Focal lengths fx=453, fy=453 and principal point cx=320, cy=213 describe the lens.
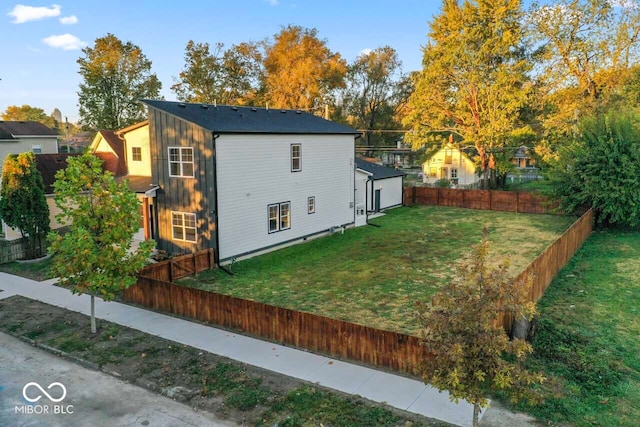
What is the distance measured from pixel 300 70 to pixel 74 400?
44.7m

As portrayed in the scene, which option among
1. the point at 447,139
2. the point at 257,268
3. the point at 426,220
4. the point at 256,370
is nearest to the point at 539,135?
the point at 447,139

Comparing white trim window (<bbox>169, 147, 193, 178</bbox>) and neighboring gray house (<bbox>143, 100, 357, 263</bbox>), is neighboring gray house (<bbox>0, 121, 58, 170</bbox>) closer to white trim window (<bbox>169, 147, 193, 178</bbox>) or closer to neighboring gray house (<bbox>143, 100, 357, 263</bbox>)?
neighboring gray house (<bbox>143, 100, 357, 263</bbox>)

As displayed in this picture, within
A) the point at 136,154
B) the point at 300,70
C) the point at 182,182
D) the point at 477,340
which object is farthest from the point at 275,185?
the point at 300,70

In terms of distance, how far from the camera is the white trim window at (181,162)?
19297mm

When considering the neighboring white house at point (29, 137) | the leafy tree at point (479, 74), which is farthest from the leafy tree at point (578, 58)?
the neighboring white house at point (29, 137)

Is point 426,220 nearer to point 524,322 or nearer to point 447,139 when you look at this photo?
point 447,139

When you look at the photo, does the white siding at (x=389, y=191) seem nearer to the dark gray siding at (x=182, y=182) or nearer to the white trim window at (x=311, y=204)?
the white trim window at (x=311, y=204)

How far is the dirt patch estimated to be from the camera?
28.2 ft

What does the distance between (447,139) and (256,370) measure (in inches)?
1490

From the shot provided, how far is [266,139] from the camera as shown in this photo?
20.9m

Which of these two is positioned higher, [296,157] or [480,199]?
[296,157]

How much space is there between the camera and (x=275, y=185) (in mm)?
21625

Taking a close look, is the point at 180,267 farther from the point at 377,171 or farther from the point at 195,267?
the point at 377,171

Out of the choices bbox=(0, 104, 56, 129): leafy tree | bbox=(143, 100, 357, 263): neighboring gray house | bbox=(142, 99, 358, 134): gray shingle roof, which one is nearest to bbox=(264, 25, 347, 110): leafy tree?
bbox=(142, 99, 358, 134): gray shingle roof
